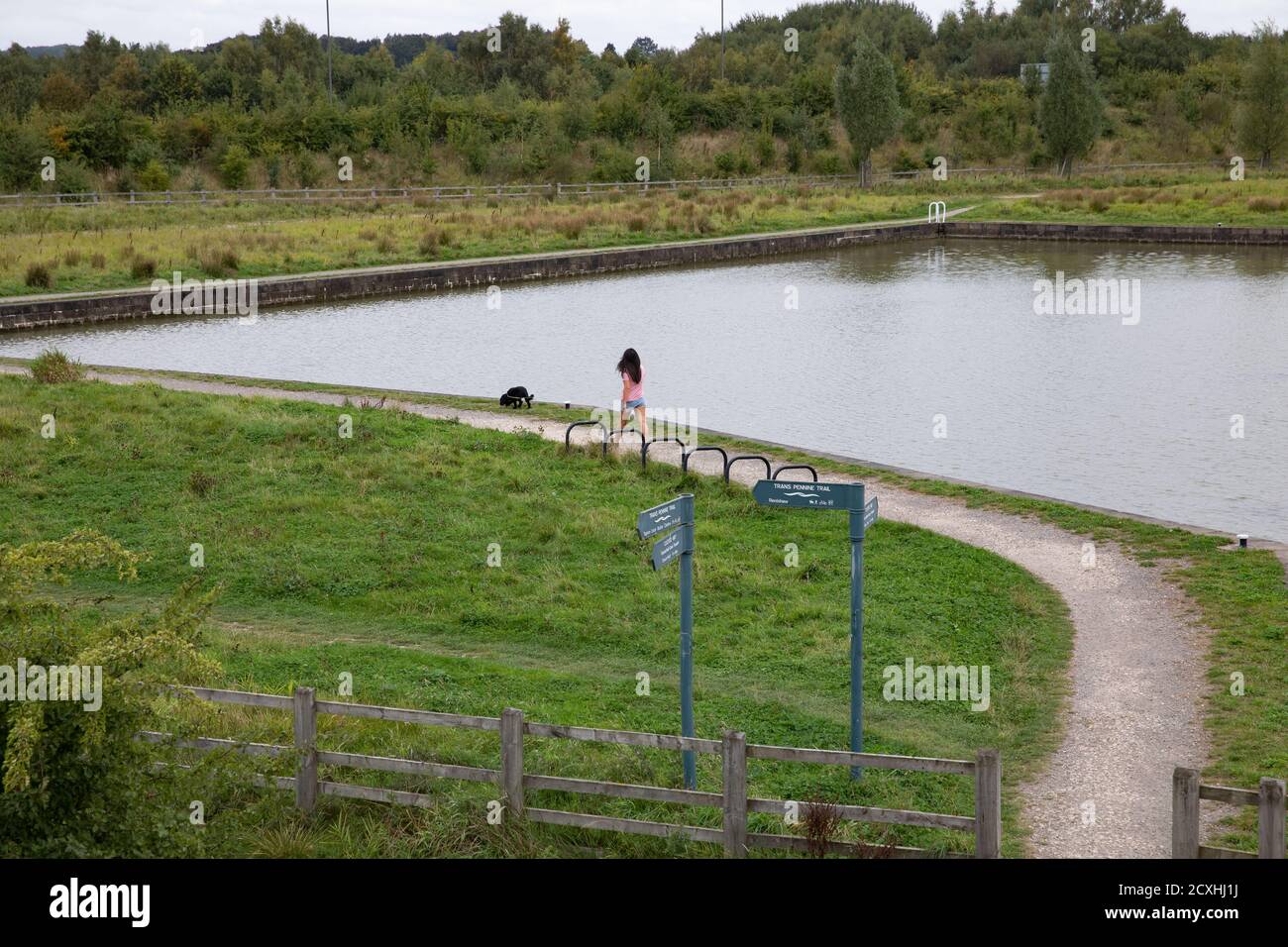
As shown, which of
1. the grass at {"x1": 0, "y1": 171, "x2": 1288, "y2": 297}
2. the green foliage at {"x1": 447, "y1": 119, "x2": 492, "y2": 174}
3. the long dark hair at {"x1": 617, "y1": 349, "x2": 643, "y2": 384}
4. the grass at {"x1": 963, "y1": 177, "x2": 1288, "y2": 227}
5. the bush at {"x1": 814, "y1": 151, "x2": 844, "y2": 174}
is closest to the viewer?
the long dark hair at {"x1": 617, "y1": 349, "x2": 643, "y2": 384}

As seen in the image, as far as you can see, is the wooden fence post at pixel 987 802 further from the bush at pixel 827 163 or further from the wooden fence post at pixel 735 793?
the bush at pixel 827 163

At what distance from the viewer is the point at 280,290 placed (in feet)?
113

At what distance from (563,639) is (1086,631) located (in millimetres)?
4155

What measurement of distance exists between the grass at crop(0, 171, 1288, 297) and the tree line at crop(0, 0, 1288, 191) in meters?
6.00

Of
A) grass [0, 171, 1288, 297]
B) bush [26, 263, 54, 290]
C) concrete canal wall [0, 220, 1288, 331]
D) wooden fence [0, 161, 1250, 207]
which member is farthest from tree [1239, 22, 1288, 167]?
bush [26, 263, 54, 290]

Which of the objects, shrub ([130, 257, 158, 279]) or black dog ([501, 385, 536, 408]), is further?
shrub ([130, 257, 158, 279])

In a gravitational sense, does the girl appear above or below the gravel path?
above

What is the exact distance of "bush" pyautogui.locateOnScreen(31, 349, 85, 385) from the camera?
20156 mm

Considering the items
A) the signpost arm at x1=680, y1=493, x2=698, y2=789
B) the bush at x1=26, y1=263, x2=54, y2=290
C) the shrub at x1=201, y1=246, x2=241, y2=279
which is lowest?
the signpost arm at x1=680, y1=493, x2=698, y2=789

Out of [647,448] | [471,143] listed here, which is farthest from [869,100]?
[647,448]

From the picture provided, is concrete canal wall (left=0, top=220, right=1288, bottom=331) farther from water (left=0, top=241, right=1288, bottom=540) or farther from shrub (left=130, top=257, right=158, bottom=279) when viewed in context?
water (left=0, top=241, right=1288, bottom=540)

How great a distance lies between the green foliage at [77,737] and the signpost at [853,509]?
3.34 metres

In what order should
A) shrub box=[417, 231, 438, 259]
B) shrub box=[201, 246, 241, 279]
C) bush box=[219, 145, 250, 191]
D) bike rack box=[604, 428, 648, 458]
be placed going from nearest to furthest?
bike rack box=[604, 428, 648, 458] → shrub box=[201, 246, 241, 279] → shrub box=[417, 231, 438, 259] → bush box=[219, 145, 250, 191]

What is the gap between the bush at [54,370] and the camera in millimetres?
20156
